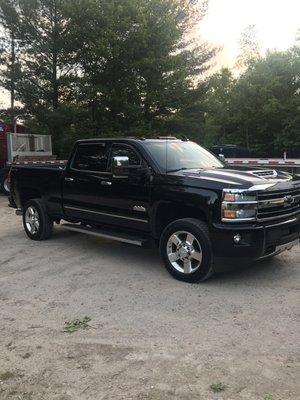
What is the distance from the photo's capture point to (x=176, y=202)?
624cm

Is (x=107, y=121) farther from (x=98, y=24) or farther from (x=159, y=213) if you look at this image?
(x=159, y=213)

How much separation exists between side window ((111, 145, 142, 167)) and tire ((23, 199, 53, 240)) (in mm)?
2042

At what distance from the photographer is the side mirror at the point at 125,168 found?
6.61 metres

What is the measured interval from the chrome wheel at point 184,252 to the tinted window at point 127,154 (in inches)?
50.6

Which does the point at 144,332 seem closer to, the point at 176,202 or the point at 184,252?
the point at 184,252

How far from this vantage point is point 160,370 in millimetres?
3791

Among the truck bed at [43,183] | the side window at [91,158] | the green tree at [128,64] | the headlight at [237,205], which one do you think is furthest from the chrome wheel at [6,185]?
the headlight at [237,205]

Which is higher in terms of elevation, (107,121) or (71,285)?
(107,121)

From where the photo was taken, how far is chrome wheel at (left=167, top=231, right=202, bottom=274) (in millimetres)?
6008

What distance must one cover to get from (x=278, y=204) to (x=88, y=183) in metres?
2.95

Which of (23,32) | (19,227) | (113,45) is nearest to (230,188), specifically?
(19,227)

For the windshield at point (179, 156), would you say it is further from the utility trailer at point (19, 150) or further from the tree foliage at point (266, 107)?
the tree foliage at point (266, 107)

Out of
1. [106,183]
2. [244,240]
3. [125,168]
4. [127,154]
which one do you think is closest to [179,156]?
[127,154]

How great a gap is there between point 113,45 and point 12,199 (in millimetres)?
11342
